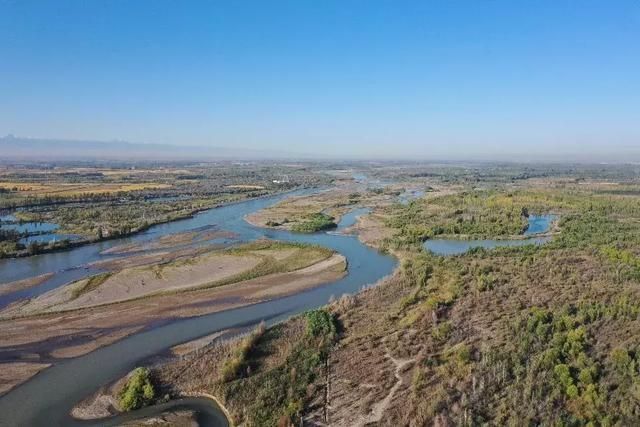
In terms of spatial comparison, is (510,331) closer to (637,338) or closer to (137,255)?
(637,338)

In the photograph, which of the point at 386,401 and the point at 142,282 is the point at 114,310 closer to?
the point at 142,282

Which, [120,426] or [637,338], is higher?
[637,338]

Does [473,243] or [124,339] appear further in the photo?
[473,243]

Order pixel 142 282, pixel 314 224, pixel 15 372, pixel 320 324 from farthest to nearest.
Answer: pixel 314 224, pixel 142 282, pixel 320 324, pixel 15 372

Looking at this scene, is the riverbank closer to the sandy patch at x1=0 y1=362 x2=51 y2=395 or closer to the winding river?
the sandy patch at x1=0 y1=362 x2=51 y2=395

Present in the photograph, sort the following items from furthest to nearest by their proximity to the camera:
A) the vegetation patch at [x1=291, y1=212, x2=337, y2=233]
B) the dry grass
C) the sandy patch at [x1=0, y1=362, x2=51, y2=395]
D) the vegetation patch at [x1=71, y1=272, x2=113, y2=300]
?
the dry grass, the vegetation patch at [x1=291, y1=212, x2=337, y2=233], the vegetation patch at [x1=71, y1=272, x2=113, y2=300], the sandy patch at [x1=0, y1=362, x2=51, y2=395]

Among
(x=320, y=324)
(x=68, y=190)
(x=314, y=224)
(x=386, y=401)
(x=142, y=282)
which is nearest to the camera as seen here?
(x=386, y=401)

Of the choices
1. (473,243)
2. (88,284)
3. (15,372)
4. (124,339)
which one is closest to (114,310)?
(124,339)

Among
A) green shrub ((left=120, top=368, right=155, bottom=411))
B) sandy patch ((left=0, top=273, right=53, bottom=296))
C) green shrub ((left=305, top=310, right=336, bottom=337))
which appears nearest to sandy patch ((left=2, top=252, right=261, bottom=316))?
sandy patch ((left=0, top=273, right=53, bottom=296))

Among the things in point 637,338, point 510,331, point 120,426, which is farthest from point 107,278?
point 637,338
